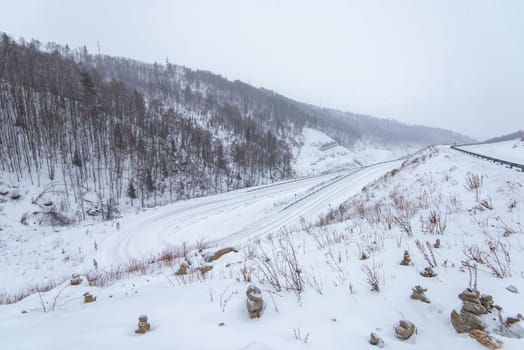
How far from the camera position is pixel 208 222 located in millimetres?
20734

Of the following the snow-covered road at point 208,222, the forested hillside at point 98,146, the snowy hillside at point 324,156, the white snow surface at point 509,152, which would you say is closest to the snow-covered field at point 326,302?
the snow-covered road at point 208,222

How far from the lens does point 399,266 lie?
3133mm

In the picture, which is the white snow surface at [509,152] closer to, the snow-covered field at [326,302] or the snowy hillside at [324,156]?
the snow-covered field at [326,302]

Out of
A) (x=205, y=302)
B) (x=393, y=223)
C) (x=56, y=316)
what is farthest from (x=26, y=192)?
(x=393, y=223)

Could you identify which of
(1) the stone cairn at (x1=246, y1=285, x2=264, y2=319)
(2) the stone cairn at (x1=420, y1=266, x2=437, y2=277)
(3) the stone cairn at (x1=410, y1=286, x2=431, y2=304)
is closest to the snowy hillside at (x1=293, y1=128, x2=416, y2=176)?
(2) the stone cairn at (x1=420, y1=266, x2=437, y2=277)

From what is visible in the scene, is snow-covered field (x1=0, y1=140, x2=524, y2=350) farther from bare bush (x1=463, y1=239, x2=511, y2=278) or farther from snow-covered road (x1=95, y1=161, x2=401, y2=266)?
snow-covered road (x1=95, y1=161, x2=401, y2=266)

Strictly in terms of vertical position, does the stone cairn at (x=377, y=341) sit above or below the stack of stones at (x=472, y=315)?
below

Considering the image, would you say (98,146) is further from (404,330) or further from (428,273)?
(404,330)

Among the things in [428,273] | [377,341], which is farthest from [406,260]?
[377,341]

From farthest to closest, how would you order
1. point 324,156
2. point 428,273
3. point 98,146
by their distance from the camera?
point 324,156, point 98,146, point 428,273

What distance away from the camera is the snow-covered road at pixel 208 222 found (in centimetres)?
1582

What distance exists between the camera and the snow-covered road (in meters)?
15.8

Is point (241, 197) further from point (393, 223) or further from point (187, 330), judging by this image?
point (187, 330)

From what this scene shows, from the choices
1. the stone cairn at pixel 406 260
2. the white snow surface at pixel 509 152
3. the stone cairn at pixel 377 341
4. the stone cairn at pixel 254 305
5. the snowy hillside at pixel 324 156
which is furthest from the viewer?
the snowy hillside at pixel 324 156
